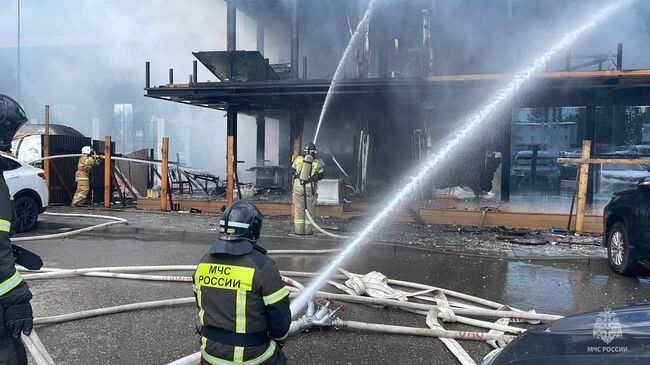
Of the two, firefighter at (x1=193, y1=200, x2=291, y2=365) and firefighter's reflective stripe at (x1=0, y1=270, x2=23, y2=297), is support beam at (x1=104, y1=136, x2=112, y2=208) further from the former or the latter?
firefighter at (x1=193, y1=200, x2=291, y2=365)

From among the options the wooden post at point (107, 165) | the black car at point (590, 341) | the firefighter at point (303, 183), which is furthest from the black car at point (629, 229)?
the wooden post at point (107, 165)

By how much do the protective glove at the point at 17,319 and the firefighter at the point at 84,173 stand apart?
10314mm

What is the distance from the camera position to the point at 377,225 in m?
9.92

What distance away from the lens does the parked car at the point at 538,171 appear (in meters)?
13.7

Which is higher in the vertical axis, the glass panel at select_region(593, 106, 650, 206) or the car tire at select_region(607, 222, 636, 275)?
the glass panel at select_region(593, 106, 650, 206)

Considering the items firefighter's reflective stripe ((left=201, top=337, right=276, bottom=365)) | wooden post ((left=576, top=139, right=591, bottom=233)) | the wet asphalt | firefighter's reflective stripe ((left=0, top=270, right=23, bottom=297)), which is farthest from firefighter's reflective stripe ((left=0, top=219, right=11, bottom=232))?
wooden post ((left=576, top=139, right=591, bottom=233))

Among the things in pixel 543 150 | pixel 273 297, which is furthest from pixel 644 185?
pixel 543 150

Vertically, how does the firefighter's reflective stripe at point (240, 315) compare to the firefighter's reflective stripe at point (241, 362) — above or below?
above

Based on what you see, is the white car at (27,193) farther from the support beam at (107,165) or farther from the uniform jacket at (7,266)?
the uniform jacket at (7,266)

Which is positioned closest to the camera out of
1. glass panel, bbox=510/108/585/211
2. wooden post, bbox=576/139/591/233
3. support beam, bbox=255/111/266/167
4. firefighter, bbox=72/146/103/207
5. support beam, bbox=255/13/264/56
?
wooden post, bbox=576/139/591/233

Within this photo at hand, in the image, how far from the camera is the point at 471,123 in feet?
48.3

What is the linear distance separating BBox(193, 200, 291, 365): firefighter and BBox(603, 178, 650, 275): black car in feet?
16.7

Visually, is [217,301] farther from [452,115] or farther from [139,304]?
[452,115]

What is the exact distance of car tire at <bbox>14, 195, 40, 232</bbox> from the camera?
8.60 meters
